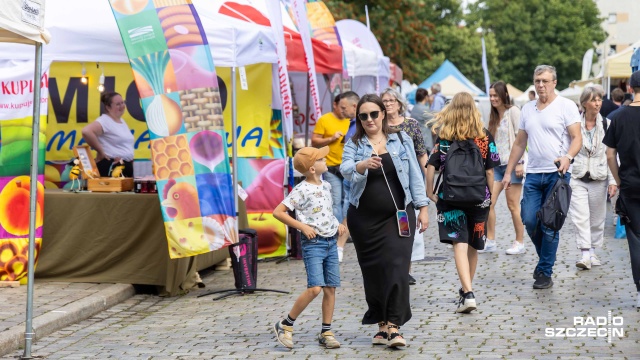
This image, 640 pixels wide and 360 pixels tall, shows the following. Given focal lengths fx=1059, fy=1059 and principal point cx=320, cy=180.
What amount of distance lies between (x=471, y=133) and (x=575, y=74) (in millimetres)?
73038

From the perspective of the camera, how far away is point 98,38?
9805 mm

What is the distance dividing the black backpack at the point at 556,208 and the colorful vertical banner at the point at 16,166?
4.60 metres

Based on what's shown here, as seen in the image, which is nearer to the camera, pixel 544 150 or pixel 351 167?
pixel 351 167

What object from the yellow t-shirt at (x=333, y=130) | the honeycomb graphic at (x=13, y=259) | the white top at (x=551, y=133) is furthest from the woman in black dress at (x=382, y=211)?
the yellow t-shirt at (x=333, y=130)

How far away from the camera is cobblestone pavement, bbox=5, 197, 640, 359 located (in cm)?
710

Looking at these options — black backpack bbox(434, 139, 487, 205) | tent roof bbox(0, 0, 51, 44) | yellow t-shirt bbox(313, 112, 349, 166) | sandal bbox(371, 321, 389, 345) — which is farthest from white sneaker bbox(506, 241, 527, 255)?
tent roof bbox(0, 0, 51, 44)

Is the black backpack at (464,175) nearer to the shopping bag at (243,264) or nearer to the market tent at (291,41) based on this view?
the shopping bag at (243,264)

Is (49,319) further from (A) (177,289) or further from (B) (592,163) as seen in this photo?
(B) (592,163)

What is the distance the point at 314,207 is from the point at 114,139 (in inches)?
212

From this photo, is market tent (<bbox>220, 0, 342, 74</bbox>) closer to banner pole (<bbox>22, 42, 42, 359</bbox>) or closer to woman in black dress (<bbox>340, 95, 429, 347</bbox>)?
woman in black dress (<bbox>340, 95, 429, 347</bbox>)

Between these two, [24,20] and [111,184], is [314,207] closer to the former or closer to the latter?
[24,20]

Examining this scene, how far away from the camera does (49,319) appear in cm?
813

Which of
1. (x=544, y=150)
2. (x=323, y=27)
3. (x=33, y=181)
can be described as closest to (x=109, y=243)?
(x=33, y=181)

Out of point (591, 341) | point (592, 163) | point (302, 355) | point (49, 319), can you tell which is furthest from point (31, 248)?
Answer: point (592, 163)
